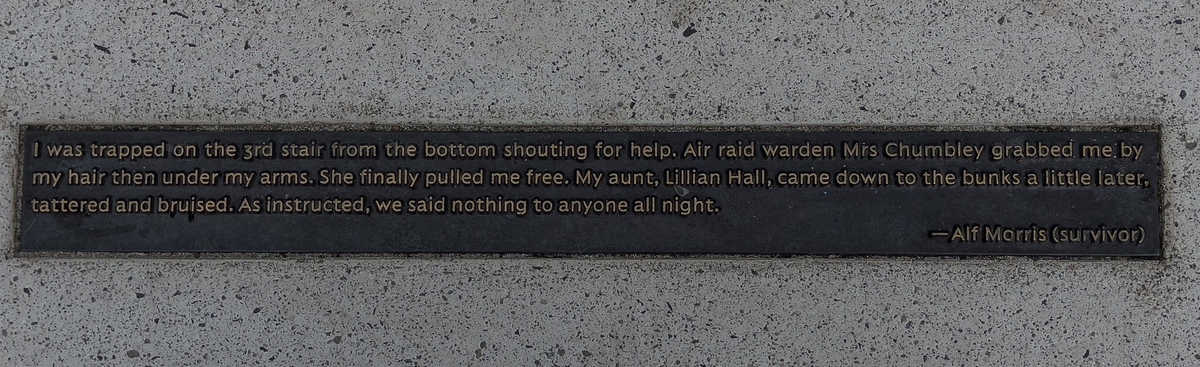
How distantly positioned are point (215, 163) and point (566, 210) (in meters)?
1.29

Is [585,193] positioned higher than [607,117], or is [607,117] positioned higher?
[607,117]

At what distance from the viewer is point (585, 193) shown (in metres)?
2.28

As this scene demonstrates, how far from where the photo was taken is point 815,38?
7.80ft

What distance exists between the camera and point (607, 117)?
2.35 meters

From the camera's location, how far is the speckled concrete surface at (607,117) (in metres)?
2.28

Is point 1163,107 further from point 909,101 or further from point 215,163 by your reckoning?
point 215,163

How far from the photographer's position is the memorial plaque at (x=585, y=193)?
7.39 feet

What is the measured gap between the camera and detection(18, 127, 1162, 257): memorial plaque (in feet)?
7.39

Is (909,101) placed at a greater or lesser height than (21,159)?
greater

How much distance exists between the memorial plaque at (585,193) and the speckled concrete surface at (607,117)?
86 millimetres

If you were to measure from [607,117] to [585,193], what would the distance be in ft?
0.99

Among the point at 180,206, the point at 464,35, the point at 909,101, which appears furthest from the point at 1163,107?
the point at 180,206

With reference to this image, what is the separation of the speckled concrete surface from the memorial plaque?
9 cm

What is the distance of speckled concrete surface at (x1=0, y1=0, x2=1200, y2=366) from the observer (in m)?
2.28
